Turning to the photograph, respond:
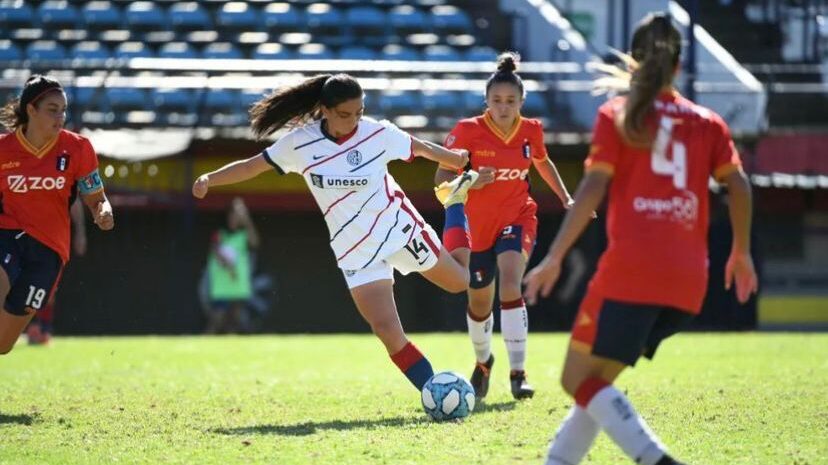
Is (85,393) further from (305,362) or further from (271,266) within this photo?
(271,266)

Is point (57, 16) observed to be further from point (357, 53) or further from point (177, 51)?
point (357, 53)

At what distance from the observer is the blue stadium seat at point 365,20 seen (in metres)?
25.3

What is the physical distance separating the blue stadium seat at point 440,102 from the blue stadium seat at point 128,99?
4.27m

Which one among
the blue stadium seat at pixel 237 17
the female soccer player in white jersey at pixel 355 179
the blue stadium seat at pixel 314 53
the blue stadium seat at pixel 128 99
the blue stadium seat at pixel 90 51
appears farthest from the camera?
the blue stadium seat at pixel 237 17

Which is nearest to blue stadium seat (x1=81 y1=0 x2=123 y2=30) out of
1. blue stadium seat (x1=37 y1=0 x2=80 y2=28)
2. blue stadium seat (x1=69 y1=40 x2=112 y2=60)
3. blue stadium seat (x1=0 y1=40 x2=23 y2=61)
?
blue stadium seat (x1=37 y1=0 x2=80 y2=28)

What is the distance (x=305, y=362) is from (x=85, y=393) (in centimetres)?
397

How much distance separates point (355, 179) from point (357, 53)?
15.8m

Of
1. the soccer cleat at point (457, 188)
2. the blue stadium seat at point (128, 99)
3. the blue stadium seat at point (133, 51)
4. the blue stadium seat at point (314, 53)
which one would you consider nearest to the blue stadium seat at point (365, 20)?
the blue stadium seat at point (314, 53)

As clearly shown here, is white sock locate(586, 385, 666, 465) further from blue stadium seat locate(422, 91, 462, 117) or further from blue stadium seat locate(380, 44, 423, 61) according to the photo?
blue stadium seat locate(380, 44, 423, 61)

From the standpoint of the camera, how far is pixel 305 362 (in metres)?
14.7

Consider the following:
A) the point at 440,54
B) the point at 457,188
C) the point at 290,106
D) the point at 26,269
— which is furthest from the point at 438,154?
the point at 440,54

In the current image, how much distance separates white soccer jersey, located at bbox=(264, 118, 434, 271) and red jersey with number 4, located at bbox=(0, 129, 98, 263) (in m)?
1.65

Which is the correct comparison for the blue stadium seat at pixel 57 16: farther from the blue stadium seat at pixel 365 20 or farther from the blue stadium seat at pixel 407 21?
the blue stadium seat at pixel 407 21

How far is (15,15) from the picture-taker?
24688 mm
